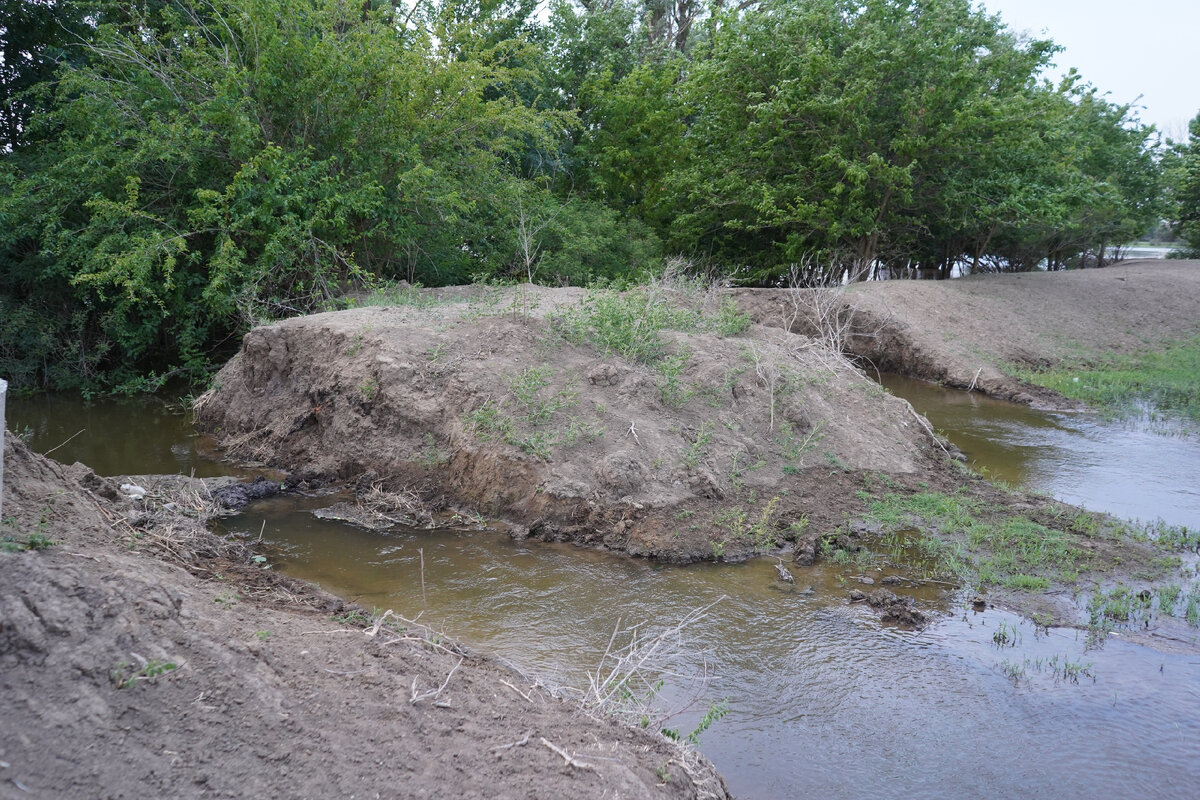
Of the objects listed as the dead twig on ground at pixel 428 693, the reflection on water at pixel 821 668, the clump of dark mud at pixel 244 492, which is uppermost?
the dead twig on ground at pixel 428 693

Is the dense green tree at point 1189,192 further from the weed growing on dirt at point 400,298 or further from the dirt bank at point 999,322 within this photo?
the weed growing on dirt at point 400,298

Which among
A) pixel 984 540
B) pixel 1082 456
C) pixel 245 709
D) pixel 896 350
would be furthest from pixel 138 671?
pixel 896 350

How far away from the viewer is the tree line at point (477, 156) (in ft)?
38.1

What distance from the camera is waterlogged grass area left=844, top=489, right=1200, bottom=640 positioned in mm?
5844

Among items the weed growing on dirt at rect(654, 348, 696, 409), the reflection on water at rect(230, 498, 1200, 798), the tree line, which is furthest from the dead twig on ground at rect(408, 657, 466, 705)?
the tree line

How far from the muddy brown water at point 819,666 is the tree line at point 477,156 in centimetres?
607

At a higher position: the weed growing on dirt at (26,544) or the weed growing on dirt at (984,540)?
the weed growing on dirt at (26,544)

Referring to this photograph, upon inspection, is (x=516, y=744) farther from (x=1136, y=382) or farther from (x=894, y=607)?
(x=1136, y=382)

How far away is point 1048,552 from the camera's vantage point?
21.4ft

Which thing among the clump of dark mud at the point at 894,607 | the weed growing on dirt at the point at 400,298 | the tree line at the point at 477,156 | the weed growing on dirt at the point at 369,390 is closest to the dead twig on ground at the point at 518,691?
the clump of dark mud at the point at 894,607

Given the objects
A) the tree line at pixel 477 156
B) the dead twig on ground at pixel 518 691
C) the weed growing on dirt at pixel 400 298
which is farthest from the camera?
the tree line at pixel 477 156

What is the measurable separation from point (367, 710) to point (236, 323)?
1037 centimetres

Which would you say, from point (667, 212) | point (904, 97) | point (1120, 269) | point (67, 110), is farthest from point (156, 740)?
point (1120, 269)

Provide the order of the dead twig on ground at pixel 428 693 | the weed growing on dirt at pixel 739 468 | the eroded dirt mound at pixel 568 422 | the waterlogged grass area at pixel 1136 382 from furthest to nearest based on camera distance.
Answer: the waterlogged grass area at pixel 1136 382, the weed growing on dirt at pixel 739 468, the eroded dirt mound at pixel 568 422, the dead twig on ground at pixel 428 693
